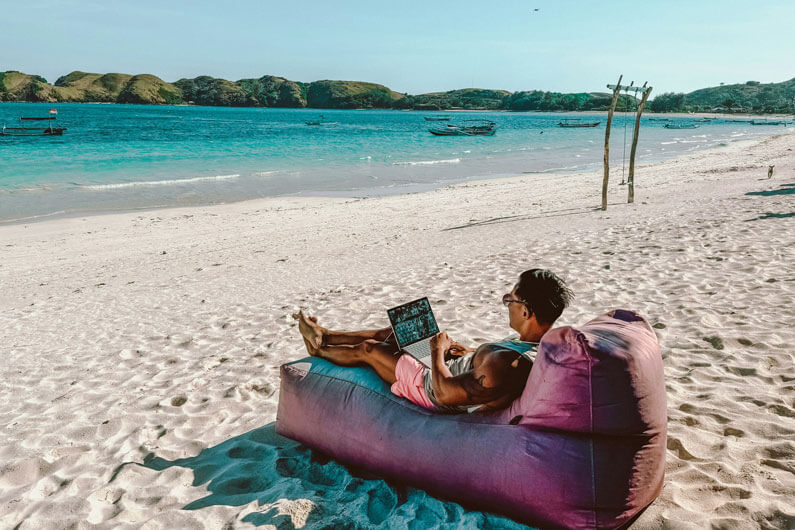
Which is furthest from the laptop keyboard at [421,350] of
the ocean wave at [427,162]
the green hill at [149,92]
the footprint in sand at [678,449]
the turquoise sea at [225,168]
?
the green hill at [149,92]

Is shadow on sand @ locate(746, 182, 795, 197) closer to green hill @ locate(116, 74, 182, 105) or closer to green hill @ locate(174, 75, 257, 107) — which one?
green hill @ locate(116, 74, 182, 105)

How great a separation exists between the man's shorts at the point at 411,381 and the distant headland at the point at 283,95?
15161cm

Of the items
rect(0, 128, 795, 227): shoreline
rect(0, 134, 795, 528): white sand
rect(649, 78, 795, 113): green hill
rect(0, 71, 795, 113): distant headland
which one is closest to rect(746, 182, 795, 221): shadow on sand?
rect(0, 134, 795, 528): white sand

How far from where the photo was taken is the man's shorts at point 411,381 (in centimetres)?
302

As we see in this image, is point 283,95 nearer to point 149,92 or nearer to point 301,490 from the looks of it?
point 149,92

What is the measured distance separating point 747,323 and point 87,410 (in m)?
5.43

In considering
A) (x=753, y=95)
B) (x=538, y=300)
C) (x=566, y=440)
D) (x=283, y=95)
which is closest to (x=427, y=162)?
(x=538, y=300)

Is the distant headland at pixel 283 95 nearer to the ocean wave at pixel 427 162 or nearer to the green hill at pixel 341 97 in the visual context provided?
the green hill at pixel 341 97

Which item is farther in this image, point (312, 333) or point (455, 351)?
point (312, 333)

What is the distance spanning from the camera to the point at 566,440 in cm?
239

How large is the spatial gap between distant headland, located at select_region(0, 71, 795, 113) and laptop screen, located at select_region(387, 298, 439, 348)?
151 meters

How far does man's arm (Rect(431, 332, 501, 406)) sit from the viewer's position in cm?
263

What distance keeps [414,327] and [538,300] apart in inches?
32.7

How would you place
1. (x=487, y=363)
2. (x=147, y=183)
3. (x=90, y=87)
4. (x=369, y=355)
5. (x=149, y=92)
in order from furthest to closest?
(x=90, y=87), (x=149, y=92), (x=147, y=183), (x=369, y=355), (x=487, y=363)
